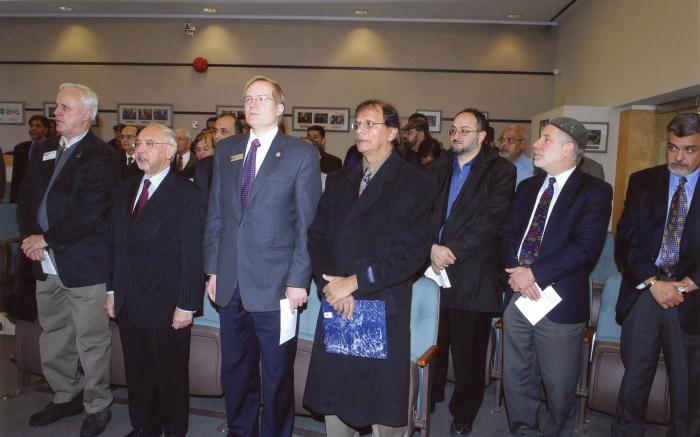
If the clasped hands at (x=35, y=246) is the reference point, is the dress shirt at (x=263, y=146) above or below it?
above

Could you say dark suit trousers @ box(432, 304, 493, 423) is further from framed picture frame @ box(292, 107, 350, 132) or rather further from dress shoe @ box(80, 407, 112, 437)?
framed picture frame @ box(292, 107, 350, 132)

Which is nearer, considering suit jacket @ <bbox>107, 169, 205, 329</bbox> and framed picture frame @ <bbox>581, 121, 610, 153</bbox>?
suit jacket @ <bbox>107, 169, 205, 329</bbox>

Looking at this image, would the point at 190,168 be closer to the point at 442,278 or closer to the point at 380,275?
the point at 442,278

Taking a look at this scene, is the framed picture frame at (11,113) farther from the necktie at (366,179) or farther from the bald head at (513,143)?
the necktie at (366,179)

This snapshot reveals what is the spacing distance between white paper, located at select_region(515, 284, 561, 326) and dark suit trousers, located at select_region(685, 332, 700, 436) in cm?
61

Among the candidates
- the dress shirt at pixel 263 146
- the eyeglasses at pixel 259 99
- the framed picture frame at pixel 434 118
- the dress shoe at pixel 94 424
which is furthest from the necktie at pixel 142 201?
the framed picture frame at pixel 434 118

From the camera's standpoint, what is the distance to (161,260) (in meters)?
2.48

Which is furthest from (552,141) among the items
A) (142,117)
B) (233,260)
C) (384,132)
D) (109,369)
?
(142,117)

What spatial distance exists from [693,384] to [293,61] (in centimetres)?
727

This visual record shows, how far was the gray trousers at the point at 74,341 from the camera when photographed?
278 centimetres

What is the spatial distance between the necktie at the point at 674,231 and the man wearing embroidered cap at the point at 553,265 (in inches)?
11.0

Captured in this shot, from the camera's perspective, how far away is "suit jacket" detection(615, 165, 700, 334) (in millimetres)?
2436

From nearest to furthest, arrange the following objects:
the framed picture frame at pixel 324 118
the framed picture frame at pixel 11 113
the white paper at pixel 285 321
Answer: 1. the white paper at pixel 285 321
2. the framed picture frame at pixel 324 118
3. the framed picture frame at pixel 11 113

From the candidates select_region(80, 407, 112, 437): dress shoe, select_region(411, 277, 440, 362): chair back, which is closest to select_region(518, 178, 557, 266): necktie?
select_region(411, 277, 440, 362): chair back
